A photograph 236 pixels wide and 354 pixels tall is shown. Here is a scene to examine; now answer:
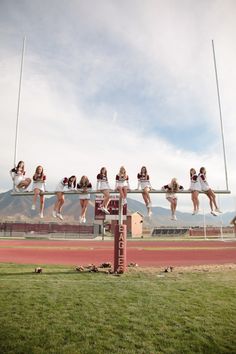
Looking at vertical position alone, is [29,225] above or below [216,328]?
above

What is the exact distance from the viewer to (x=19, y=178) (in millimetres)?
10961

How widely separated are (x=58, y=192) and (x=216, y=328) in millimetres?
6126

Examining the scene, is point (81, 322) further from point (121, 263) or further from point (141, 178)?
point (121, 263)

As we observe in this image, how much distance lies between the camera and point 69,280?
39.1 feet

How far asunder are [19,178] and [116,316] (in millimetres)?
5412

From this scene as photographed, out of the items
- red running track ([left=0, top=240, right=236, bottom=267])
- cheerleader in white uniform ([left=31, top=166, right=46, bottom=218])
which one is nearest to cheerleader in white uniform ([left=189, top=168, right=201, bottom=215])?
cheerleader in white uniform ([left=31, top=166, right=46, bottom=218])

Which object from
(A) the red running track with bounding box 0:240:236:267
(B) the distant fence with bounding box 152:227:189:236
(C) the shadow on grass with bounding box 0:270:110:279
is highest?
(B) the distant fence with bounding box 152:227:189:236

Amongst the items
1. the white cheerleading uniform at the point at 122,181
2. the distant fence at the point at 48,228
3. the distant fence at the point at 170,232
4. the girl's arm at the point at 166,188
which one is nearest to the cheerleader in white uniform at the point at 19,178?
the white cheerleading uniform at the point at 122,181

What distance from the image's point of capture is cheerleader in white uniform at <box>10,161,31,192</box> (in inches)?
431

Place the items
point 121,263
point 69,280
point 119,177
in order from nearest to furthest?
point 119,177
point 69,280
point 121,263

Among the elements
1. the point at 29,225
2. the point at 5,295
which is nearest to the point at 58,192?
the point at 5,295

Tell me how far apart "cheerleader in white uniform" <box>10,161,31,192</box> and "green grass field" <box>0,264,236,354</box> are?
3.12 metres

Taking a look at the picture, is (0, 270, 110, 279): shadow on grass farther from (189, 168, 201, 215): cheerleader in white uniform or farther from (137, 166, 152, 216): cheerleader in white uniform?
(189, 168, 201, 215): cheerleader in white uniform

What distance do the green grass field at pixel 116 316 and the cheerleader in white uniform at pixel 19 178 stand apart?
312 centimetres
